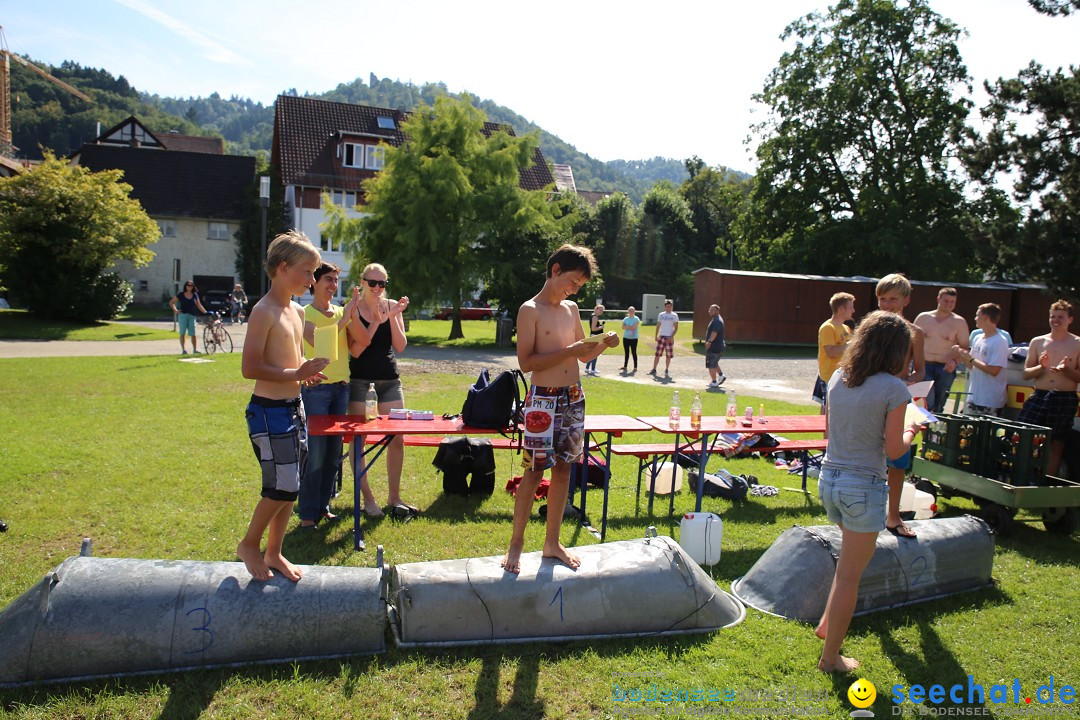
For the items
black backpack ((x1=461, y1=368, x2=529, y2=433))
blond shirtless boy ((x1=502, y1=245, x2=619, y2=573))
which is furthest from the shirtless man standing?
blond shirtless boy ((x1=502, y1=245, x2=619, y2=573))

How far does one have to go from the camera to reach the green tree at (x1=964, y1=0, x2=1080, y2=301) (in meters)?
19.1

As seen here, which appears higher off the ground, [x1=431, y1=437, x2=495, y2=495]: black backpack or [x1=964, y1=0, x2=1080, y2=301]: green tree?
[x1=964, y1=0, x2=1080, y2=301]: green tree

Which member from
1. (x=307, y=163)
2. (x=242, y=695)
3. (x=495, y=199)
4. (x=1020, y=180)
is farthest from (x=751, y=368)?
(x=307, y=163)

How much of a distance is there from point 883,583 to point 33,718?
4.71 meters

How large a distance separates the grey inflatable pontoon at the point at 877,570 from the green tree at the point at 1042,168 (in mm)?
18289

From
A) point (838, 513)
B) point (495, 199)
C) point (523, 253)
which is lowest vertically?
point (838, 513)

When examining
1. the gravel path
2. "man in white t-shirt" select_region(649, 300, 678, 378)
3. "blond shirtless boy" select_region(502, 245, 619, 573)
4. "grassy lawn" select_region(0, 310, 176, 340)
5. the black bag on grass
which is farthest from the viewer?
"grassy lawn" select_region(0, 310, 176, 340)

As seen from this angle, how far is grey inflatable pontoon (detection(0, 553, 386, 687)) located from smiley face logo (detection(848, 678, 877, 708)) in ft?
7.99

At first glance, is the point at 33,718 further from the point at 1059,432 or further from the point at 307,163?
the point at 307,163

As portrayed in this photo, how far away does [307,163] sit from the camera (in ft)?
143

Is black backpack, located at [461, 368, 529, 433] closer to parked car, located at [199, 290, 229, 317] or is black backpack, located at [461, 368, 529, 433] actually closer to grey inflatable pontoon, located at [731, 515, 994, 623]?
grey inflatable pontoon, located at [731, 515, 994, 623]

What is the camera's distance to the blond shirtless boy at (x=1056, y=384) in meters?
6.95

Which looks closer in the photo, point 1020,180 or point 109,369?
point 109,369

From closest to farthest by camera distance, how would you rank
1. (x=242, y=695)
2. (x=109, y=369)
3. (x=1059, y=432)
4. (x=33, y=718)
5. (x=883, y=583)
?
(x=33, y=718)
(x=242, y=695)
(x=883, y=583)
(x=1059, y=432)
(x=109, y=369)
